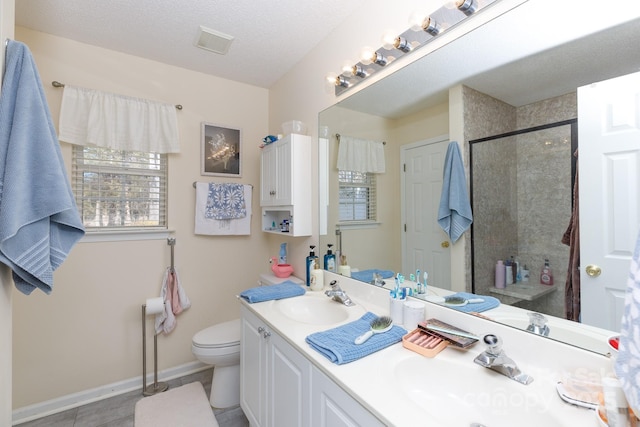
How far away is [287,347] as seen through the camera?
1155 mm

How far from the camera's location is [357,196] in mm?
1722

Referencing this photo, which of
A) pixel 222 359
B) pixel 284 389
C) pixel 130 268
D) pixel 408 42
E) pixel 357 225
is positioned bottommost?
pixel 222 359

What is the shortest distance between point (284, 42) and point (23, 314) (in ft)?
8.03

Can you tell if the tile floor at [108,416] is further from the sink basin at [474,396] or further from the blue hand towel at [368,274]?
the sink basin at [474,396]

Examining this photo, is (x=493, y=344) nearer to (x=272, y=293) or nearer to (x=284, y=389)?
(x=284, y=389)

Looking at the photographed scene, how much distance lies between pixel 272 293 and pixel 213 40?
1.72 metres

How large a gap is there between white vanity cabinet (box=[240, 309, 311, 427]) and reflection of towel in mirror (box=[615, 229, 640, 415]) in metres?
0.80

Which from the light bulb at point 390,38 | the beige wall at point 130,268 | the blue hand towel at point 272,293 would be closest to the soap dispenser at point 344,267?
the blue hand towel at point 272,293

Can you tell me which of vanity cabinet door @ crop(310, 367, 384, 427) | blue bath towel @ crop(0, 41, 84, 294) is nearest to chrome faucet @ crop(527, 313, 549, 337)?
vanity cabinet door @ crop(310, 367, 384, 427)

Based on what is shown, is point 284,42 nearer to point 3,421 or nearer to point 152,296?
point 152,296

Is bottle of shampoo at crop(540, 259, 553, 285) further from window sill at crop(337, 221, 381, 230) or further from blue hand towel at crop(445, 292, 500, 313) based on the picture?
window sill at crop(337, 221, 381, 230)

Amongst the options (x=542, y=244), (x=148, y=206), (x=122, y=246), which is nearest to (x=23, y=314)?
(x=122, y=246)

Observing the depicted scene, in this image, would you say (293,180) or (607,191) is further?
(293,180)

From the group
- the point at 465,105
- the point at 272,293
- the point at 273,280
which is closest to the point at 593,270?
the point at 465,105
